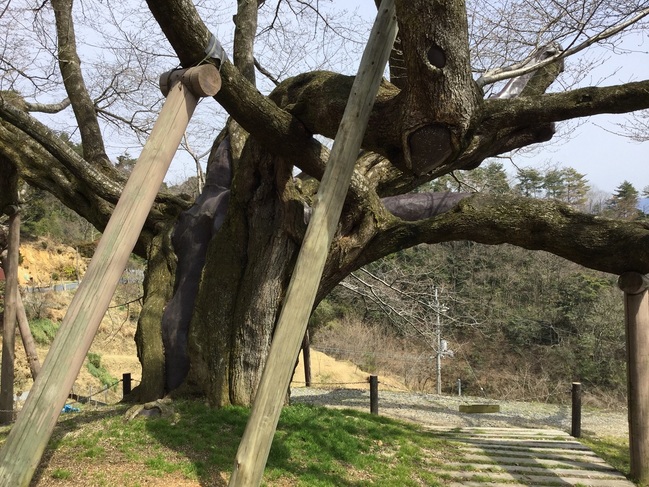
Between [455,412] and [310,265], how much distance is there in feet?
31.3

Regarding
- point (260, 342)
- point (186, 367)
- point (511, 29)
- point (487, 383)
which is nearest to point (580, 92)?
point (511, 29)

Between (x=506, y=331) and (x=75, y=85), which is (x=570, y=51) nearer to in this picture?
(x=75, y=85)

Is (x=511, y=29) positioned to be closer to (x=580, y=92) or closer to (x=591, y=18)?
(x=591, y=18)

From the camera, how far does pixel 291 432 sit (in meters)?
6.13

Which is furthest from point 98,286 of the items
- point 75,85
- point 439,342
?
point 439,342

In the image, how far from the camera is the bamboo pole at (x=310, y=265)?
10.6ft

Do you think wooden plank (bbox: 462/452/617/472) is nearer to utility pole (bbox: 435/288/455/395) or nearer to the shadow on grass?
the shadow on grass

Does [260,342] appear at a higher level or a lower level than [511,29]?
lower

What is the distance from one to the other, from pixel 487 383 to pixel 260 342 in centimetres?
2103

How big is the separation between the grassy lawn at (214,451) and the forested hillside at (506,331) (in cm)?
1548

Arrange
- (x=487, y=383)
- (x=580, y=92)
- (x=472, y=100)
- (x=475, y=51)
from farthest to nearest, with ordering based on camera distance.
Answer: (x=487, y=383)
(x=475, y=51)
(x=580, y=92)
(x=472, y=100)

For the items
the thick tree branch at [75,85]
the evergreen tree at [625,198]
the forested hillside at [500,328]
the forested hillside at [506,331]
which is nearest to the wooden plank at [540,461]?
the thick tree branch at [75,85]

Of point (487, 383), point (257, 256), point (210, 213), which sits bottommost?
point (487, 383)

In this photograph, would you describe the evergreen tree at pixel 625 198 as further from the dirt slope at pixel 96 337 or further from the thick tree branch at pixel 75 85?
the thick tree branch at pixel 75 85
